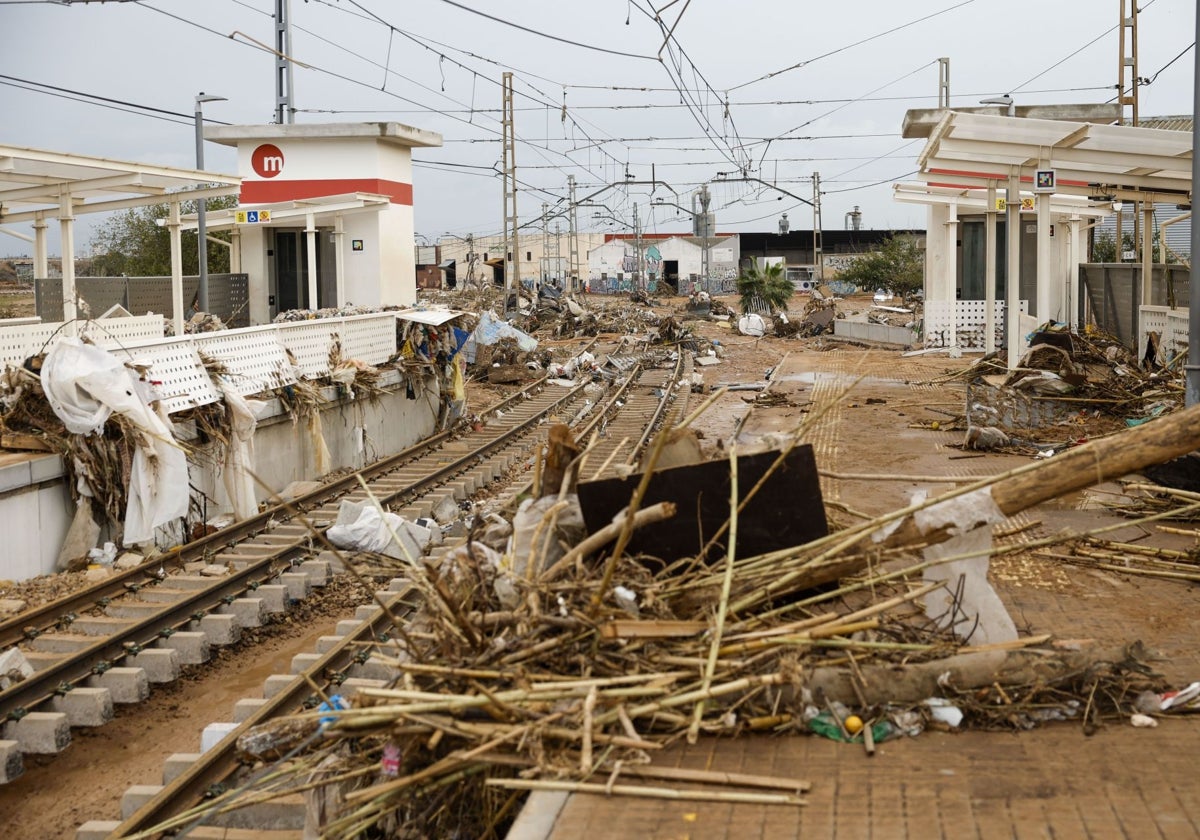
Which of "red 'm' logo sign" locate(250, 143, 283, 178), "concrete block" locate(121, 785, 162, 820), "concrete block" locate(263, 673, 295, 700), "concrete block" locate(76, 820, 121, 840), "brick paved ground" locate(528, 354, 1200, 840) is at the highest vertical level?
"red 'm' logo sign" locate(250, 143, 283, 178)

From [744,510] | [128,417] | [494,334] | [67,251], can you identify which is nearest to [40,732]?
[744,510]

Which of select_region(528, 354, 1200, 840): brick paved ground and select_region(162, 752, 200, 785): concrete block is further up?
select_region(528, 354, 1200, 840): brick paved ground

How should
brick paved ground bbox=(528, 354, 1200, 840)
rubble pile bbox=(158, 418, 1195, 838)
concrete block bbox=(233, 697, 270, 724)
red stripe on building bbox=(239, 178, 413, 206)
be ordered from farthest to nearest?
red stripe on building bbox=(239, 178, 413, 206), concrete block bbox=(233, 697, 270, 724), rubble pile bbox=(158, 418, 1195, 838), brick paved ground bbox=(528, 354, 1200, 840)

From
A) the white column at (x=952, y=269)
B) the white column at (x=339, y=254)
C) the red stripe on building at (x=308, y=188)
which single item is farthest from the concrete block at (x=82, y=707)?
the white column at (x=952, y=269)

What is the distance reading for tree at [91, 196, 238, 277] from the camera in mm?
44094

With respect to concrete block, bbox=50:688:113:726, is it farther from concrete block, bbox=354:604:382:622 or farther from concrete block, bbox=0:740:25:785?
concrete block, bbox=354:604:382:622

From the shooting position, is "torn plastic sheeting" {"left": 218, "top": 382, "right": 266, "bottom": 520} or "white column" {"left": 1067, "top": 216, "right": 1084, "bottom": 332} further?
"white column" {"left": 1067, "top": 216, "right": 1084, "bottom": 332}

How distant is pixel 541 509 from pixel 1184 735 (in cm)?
309

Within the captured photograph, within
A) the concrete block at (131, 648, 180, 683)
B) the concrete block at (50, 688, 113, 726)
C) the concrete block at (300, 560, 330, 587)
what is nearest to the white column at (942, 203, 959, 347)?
the concrete block at (300, 560, 330, 587)

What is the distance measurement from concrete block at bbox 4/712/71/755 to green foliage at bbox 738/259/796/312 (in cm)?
4141

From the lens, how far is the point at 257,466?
584 inches

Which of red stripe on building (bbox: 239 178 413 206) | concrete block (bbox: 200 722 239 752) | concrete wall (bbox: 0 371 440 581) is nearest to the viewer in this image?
concrete block (bbox: 200 722 239 752)

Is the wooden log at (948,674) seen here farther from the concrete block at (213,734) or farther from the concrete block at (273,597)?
the concrete block at (273,597)

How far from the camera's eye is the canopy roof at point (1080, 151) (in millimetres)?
17406
